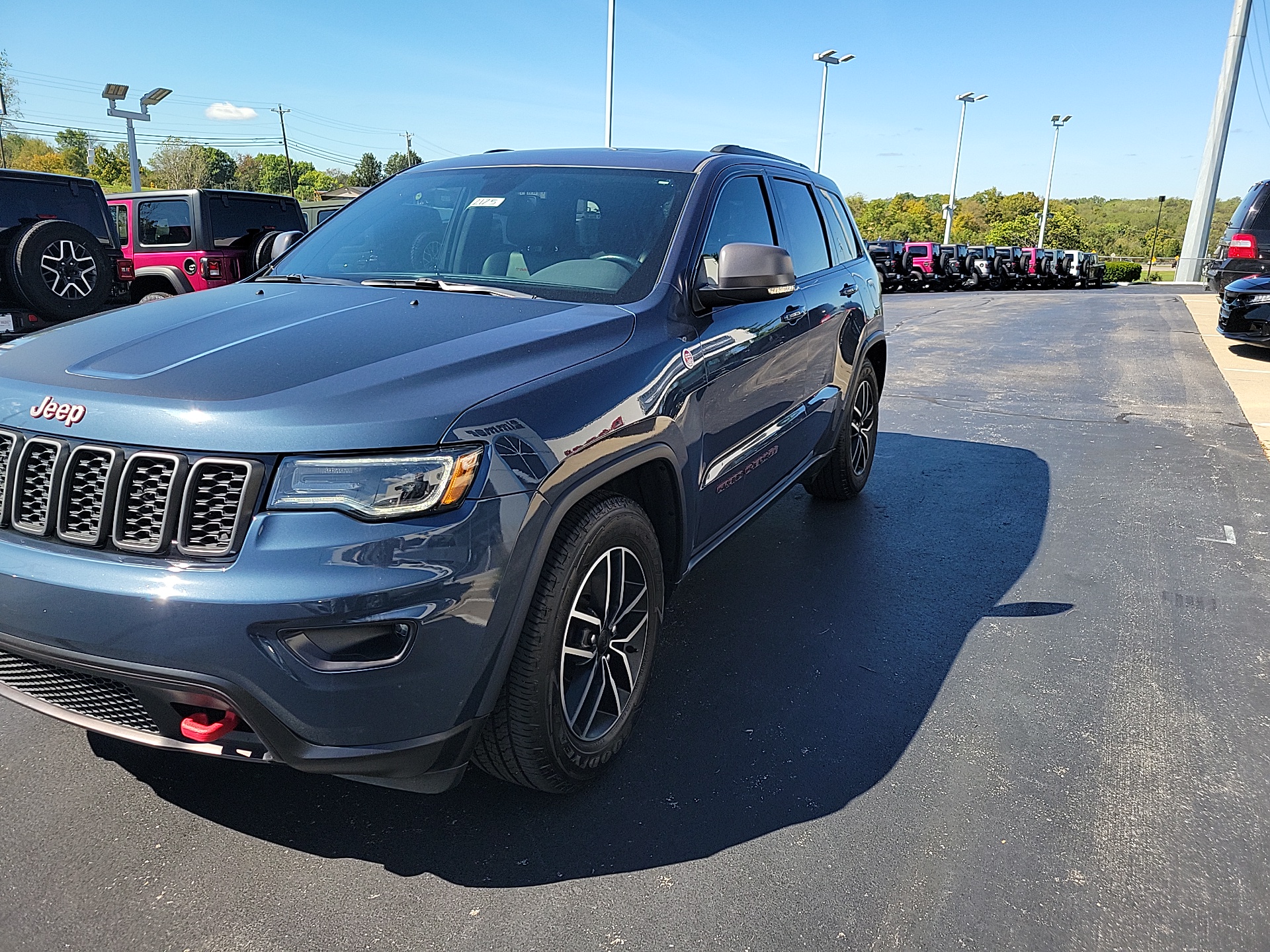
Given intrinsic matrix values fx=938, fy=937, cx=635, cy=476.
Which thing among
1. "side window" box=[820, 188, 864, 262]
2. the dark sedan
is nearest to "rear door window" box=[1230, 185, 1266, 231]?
the dark sedan

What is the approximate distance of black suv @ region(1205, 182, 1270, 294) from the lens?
40.3ft

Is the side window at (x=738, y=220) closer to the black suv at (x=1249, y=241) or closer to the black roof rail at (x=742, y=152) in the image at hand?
the black roof rail at (x=742, y=152)

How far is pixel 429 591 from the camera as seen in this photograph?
201cm

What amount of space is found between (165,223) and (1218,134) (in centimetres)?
3662

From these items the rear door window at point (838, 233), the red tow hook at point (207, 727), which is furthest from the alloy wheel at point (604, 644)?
the rear door window at point (838, 233)

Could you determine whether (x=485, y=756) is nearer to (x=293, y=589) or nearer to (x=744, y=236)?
(x=293, y=589)

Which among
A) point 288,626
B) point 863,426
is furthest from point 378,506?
point 863,426

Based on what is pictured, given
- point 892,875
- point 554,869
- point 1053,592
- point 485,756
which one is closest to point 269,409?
point 485,756

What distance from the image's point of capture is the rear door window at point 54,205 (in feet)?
27.8

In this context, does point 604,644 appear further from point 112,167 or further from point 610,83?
point 112,167

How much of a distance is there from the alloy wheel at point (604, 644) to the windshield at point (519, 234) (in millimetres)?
888

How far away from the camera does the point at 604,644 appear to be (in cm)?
271

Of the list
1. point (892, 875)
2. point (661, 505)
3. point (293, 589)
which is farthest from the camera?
point (661, 505)

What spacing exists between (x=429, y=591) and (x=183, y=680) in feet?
1.77
